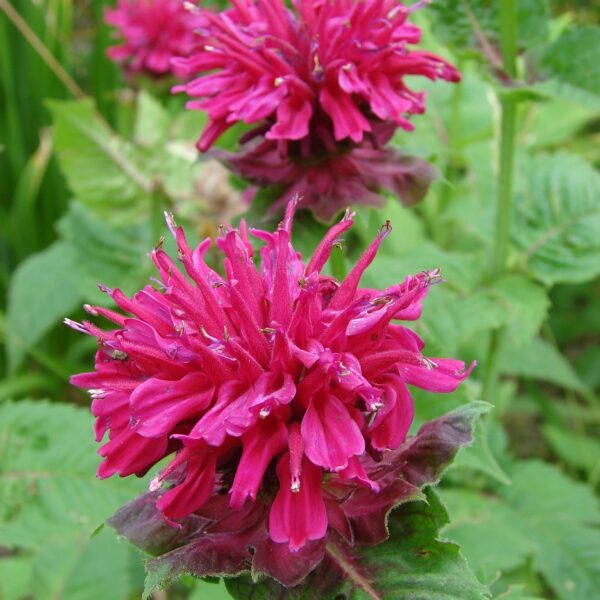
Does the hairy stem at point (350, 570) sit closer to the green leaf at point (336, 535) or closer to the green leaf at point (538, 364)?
the green leaf at point (336, 535)

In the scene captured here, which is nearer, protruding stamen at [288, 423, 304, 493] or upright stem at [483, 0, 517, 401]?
protruding stamen at [288, 423, 304, 493]

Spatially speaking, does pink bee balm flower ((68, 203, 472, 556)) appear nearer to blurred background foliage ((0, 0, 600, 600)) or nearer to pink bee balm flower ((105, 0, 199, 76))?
blurred background foliage ((0, 0, 600, 600))

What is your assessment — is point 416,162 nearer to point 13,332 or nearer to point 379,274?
point 379,274

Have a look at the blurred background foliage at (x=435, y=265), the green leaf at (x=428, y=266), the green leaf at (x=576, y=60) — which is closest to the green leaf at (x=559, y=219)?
the blurred background foliage at (x=435, y=265)

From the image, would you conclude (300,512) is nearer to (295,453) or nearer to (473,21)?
(295,453)

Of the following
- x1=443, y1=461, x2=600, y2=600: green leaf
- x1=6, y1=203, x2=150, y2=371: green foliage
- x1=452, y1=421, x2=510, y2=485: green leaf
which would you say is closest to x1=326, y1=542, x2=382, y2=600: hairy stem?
x1=452, y1=421, x2=510, y2=485: green leaf

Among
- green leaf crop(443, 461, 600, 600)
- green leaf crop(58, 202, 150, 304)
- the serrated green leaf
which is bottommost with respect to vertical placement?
green leaf crop(443, 461, 600, 600)

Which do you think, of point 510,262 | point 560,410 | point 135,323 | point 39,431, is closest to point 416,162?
point 510,262
